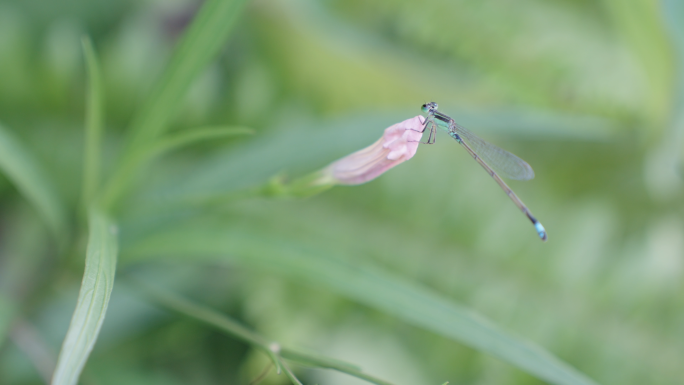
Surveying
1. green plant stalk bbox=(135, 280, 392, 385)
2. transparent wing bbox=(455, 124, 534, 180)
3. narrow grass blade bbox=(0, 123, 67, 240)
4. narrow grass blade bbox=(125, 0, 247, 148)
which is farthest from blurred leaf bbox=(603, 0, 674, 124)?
narrow grass blade bbox=(0, 123, 67, 240)

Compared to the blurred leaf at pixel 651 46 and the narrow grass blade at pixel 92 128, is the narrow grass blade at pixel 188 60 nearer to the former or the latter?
the narrow grass blade at pixel 92 128

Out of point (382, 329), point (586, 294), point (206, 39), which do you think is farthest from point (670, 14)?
point (382, 329)

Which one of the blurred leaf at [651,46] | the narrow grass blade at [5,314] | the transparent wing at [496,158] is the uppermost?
the blurred leaf at [651,46]

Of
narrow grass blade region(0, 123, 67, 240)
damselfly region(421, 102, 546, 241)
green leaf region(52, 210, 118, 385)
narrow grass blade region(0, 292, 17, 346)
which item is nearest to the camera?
green leaf region(52, 210, 118, 385)

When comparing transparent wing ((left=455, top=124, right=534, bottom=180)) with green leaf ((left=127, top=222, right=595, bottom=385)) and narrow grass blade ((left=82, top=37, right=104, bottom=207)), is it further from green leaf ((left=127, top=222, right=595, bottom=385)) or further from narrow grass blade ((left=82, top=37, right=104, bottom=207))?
narrow grass blade ((left=82, top=37, right=104, bottom=207))

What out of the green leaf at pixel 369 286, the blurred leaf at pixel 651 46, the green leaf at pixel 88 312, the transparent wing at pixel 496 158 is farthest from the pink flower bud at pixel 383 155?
the blurred leaf at pixel 651 46

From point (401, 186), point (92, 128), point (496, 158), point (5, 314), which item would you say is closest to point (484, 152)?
point (496, 158)
